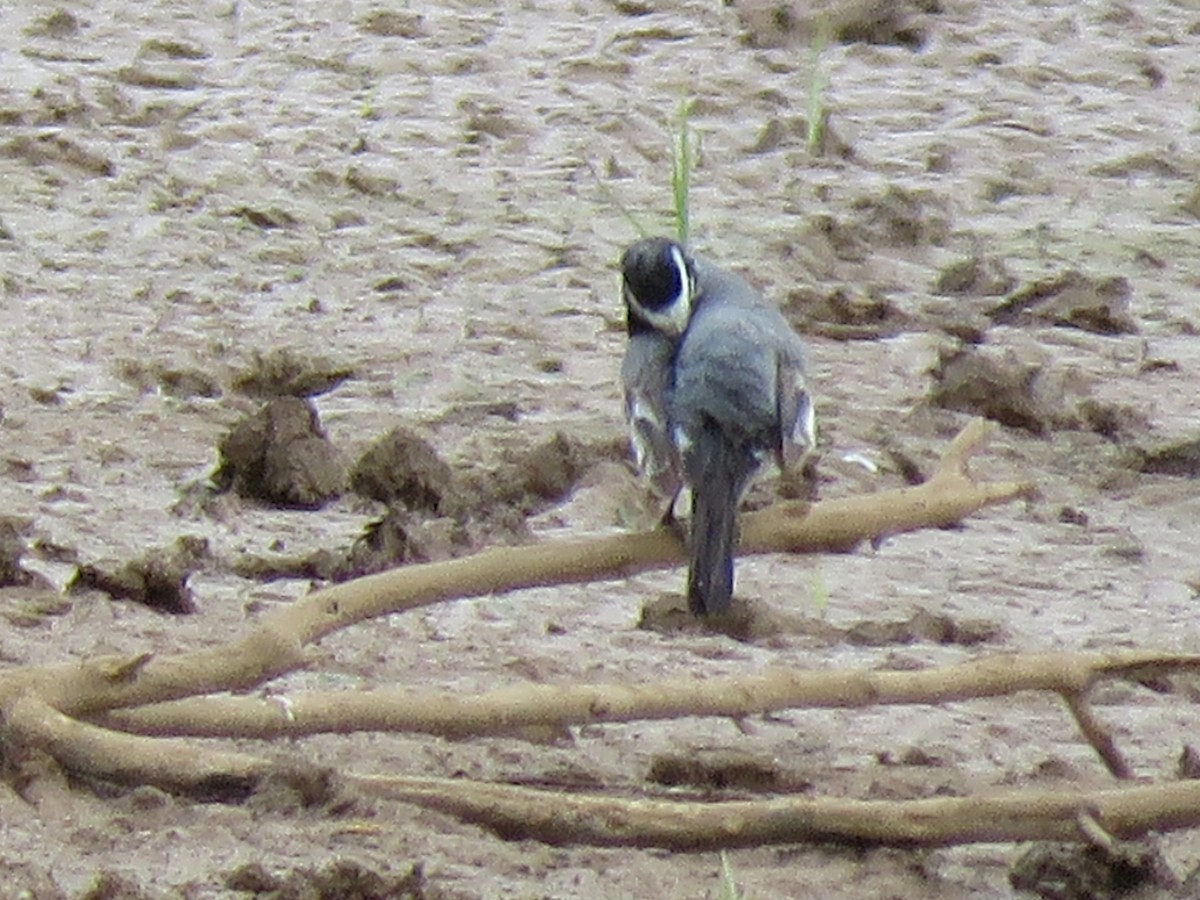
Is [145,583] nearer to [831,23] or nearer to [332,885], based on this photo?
[332,885]

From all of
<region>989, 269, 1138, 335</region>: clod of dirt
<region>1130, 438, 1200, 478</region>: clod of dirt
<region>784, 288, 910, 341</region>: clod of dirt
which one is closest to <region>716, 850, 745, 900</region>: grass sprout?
<region>1130, 438, 1200, 478</region>: clod of dirt

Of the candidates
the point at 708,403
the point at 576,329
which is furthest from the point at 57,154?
the point at 708,403

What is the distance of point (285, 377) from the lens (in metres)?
6.21

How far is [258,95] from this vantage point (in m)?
7.89

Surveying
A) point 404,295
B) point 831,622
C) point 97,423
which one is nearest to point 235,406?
point 97,423

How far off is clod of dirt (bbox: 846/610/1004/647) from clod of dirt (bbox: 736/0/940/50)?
365 cm

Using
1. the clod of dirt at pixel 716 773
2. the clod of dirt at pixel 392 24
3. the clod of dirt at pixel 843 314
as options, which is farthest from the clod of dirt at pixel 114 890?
the clod of dirt at pixel 392 24

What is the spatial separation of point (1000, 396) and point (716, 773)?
6.92 ft

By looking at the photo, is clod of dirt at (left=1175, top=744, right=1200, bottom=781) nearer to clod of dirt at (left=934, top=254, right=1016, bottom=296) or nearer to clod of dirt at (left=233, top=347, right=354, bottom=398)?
clod of dirt at (left=233, top=347, right=354, bottom=398)

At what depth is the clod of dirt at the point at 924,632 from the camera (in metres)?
5.05

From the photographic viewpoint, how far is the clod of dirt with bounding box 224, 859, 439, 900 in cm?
380

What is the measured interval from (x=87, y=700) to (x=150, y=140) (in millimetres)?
3778

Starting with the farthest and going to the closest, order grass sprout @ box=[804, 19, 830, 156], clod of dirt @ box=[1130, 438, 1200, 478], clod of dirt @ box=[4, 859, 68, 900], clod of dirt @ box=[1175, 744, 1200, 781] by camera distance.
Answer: grass sprout @ box=[804, 19, 830, 156] < clod of dirt @ box=[1130, 438, 1200, 478] < clod of dirt @ box=[1175, 744, 1200, 781] < clod of dirt @ box=[4, 859, 68, 900]

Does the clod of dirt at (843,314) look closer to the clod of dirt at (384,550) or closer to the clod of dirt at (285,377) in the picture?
the clod of dirt at (285,377)
